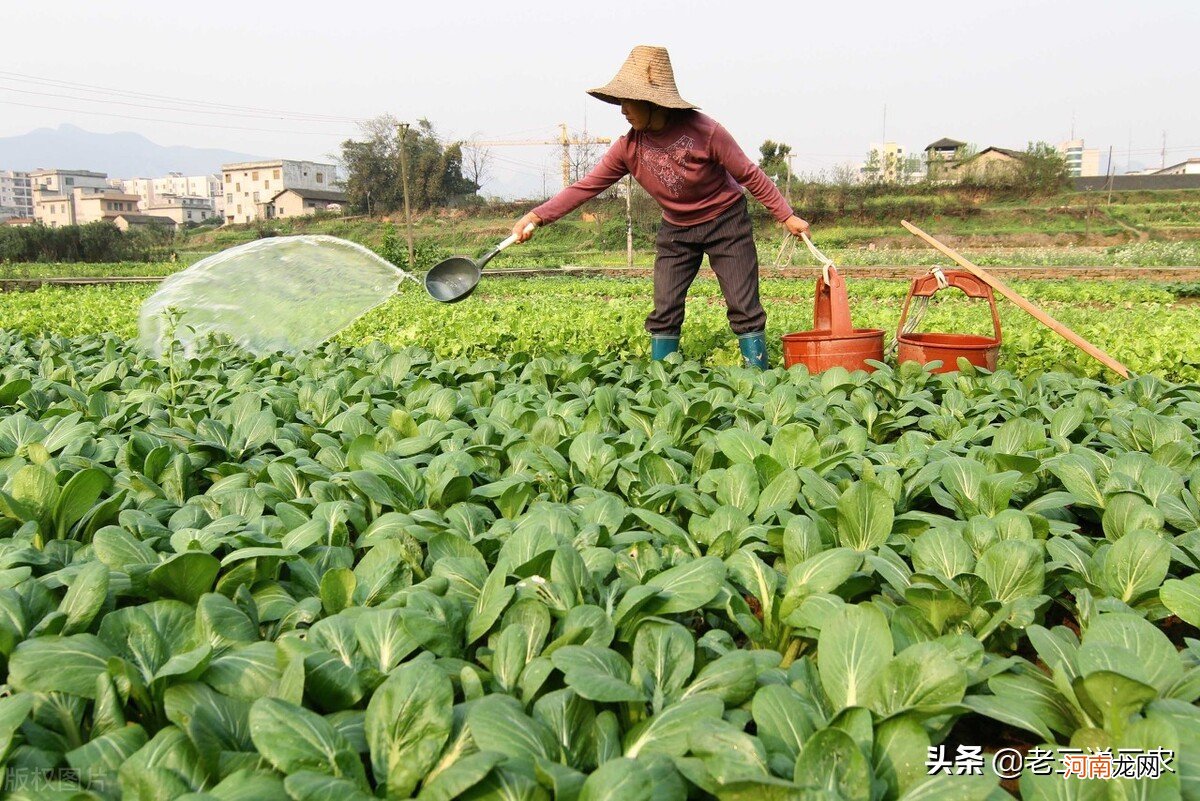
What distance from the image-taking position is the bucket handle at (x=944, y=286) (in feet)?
13.5

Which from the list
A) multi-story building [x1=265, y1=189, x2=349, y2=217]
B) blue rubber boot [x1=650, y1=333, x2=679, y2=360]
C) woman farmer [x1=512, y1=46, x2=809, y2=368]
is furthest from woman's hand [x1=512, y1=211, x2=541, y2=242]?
multi-story building [x1=265, y1=189, x2=349, y2=217]

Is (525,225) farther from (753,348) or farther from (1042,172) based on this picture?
(1042,172)

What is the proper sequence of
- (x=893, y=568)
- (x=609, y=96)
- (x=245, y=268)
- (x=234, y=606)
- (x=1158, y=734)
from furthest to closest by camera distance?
(x=245, y=268), (x=609, y=96), (x=893, y=568), (x=234, y=606), (x=1158, y=734)

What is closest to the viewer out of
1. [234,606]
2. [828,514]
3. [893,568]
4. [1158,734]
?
[1158,734]

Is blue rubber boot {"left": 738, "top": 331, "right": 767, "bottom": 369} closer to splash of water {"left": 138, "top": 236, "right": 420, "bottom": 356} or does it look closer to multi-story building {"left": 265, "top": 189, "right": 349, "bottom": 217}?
splash of water {"left": 138, "top": 236, "right": 420, "bottom": 356}

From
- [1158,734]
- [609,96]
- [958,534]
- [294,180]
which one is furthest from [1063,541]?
[294,180]

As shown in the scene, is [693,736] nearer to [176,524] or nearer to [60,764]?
[60,764]

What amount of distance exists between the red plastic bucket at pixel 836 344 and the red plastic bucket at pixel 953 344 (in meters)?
0.19

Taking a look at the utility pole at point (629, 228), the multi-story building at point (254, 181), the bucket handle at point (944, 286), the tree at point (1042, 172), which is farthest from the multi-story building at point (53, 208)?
the bucket handle at point (944, 286)

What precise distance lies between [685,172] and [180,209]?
379ft

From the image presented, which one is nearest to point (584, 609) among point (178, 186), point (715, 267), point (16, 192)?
point (715, 267)

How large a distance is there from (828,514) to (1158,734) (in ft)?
2.78

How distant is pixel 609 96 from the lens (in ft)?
13.6

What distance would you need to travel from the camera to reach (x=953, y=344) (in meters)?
4.12
